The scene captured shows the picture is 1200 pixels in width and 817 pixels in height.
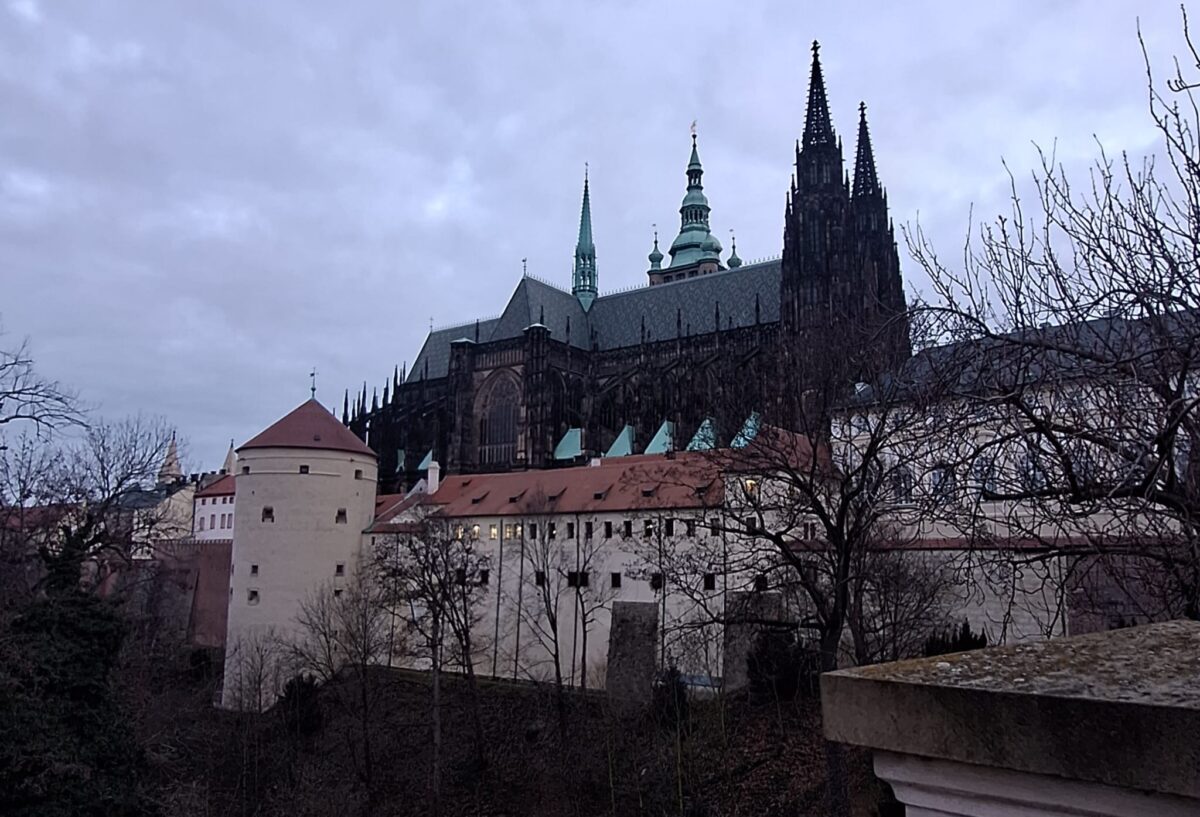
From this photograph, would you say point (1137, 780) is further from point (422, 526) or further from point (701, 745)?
point (422, 526)

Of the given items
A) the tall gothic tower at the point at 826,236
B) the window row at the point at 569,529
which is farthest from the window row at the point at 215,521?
the tall gothic tower at the point at 826,236

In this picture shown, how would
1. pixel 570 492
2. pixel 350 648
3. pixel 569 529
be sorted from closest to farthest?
1. pixel 569 529
2. pixel 350 648
3. pixel 570 492

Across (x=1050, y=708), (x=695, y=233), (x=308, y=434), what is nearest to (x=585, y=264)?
(x=695, y=233)

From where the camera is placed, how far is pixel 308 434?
40312 millimetres

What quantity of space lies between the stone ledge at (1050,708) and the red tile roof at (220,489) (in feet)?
210

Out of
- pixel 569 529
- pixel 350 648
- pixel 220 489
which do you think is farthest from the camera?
pixel 220 489

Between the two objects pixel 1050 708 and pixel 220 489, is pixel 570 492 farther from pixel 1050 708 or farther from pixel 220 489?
pixel 220 489

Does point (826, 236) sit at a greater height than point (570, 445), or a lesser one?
greater

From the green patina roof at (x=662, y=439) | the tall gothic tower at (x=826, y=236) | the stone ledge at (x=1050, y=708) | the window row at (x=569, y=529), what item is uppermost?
the tall gothic tower at (x=826, y=236)

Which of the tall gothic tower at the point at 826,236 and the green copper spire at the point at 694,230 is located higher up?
the green copper spire at the point at 694,230

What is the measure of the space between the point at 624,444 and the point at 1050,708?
5178cm

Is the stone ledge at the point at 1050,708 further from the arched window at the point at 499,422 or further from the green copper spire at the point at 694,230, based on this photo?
the green copper spire at the point at 694,230

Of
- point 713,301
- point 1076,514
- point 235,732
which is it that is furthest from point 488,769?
point 713,301

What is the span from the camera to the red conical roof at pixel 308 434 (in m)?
39.8
